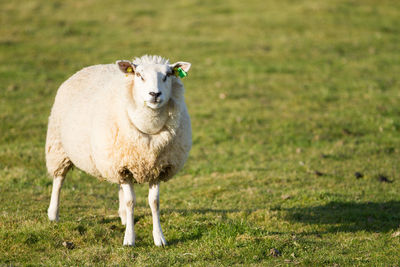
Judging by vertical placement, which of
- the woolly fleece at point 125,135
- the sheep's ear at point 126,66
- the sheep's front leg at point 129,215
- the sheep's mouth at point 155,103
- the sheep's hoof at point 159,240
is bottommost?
the sheep's hoof at point 159,240

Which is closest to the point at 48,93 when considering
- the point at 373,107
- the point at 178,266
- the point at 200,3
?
the point at 373,107

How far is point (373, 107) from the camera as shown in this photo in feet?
54.3

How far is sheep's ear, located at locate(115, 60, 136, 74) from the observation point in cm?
710

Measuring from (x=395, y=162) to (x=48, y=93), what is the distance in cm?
1104

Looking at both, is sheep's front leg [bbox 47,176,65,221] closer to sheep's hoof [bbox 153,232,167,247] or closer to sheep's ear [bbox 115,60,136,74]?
sheep's hoof [bbox 153,232,167,247]

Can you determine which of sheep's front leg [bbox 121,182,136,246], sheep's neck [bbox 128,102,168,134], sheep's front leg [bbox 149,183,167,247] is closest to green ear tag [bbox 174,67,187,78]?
sheep's neck [bbox 128,102,168,134]

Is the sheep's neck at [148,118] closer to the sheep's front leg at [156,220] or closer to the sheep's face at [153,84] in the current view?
the sheep's face at [153,84]

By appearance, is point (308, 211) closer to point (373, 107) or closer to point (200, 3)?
point (373, 107)

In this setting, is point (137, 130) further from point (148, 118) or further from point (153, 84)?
point (153, 84)

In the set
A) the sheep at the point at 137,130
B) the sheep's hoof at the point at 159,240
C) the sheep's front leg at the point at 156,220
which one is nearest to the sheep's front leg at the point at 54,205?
the sheep at the point at 137,130

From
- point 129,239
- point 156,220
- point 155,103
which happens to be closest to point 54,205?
point 129,239

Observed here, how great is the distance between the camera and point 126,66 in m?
7.18

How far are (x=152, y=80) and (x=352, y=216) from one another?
Answer: 4418mm

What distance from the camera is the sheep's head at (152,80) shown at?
6691mm
